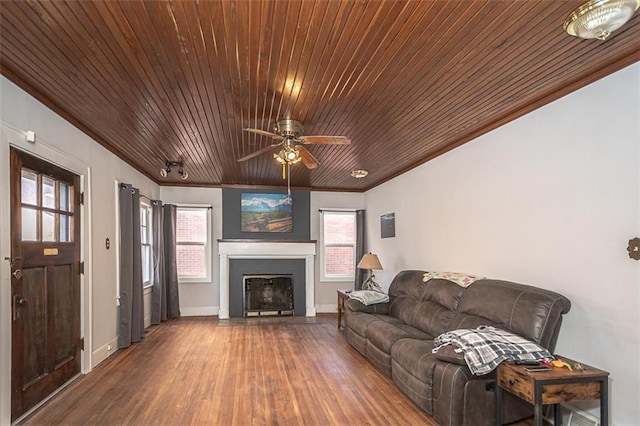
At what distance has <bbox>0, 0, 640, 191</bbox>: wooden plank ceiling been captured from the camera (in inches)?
77.0

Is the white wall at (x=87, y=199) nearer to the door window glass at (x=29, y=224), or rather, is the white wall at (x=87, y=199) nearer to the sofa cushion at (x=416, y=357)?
the door window glass at (x=29, y=224)

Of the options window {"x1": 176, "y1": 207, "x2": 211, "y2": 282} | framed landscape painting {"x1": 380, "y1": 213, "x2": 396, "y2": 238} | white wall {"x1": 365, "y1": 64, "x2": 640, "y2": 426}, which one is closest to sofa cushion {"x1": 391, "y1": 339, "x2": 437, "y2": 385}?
white wall {"x1": 365, "y1": 64, "x2": 640, "y2": 426}

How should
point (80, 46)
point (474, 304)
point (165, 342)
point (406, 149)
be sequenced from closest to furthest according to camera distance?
point (80, 46) → point (474, 304) → point (406, 149) → point (165, 342)

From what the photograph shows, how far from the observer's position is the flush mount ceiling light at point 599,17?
72.4 inches

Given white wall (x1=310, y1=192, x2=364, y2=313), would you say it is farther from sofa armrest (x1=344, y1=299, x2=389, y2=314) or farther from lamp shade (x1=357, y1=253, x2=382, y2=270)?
sofa armrest (x1=344, y1=299, x2=389, y2=314)

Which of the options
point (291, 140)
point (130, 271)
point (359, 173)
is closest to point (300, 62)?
point (291, 140)

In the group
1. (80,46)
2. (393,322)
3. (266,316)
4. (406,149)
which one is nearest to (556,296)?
(393,322)

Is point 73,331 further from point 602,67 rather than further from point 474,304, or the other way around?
point 602,67

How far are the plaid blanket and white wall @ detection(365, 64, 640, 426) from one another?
47cm

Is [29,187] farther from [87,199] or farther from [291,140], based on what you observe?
[291,140]

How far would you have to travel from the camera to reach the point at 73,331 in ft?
12.2

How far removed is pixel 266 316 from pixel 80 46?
574 centimetres

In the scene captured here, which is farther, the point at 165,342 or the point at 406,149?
the point at 165,342

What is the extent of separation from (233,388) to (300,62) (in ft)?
9.68
